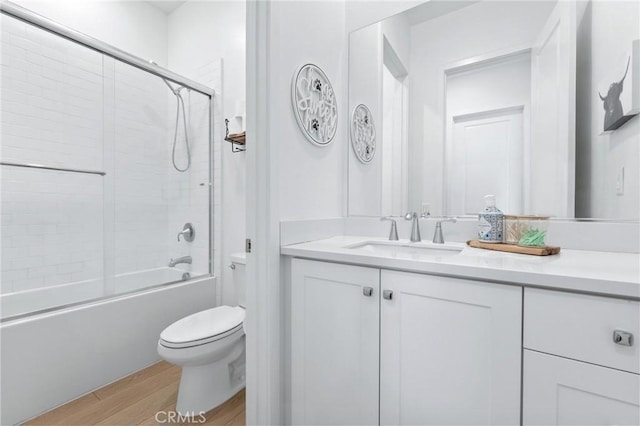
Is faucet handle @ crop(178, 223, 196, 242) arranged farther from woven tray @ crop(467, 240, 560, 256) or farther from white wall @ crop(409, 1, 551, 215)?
woven tray @ crop(467, 240, 560, 256)

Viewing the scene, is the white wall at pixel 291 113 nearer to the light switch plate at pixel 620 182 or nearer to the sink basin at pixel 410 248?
the sink basin at pixel 410 248

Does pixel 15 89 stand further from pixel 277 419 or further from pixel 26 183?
pixel 277 419

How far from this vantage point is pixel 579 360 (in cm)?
64

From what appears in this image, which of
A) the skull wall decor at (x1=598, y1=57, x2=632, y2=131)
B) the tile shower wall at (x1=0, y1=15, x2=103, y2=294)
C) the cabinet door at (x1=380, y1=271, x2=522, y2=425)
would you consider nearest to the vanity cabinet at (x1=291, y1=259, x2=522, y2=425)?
the cabinet door at (x1=380, y1=271, x2=522, y2=425)

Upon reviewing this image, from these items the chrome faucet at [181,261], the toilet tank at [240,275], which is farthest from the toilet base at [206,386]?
the chrome faucet at [181,261]

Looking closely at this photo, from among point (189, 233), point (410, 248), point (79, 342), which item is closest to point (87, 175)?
point (189, 233)

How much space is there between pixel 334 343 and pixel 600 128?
1244 millimetres

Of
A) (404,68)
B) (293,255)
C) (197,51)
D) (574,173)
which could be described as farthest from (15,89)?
(574,173)

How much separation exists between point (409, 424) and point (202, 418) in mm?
1055

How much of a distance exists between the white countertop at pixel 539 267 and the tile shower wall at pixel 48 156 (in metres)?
2.02

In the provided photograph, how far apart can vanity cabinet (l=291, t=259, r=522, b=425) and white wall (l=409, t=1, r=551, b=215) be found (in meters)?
0.67

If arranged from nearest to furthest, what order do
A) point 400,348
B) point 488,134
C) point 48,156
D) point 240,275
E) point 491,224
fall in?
point 400,348, point 491,224, point 488,134, point 240,275, point 48,156

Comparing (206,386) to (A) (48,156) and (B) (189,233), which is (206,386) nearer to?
(B) (189,233)

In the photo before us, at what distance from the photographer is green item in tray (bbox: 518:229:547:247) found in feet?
3.37
